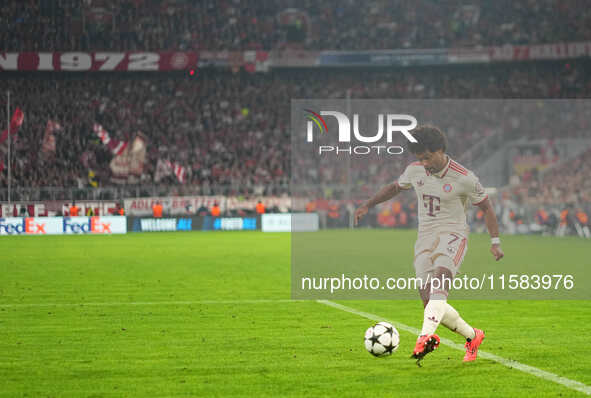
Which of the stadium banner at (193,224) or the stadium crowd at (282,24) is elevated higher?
the stadium crowd at (282,24)

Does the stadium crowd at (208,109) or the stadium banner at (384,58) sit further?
the stadium banner at (384,58)

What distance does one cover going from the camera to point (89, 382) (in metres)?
7.45

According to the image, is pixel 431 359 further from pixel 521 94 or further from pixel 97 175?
pixel 521 94

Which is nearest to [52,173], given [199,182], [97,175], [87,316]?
[97,175]

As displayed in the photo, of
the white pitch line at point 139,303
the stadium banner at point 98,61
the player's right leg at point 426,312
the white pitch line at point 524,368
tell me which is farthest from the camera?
the stadium banner at point 98,61

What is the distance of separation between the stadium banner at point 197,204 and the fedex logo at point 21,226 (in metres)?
5.05

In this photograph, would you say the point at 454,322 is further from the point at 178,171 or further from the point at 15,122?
the point at 15,122

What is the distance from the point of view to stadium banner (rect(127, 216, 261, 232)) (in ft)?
138

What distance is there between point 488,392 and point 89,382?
11.2 feet

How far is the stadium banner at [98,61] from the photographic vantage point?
168 feet

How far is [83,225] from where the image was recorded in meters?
39.3

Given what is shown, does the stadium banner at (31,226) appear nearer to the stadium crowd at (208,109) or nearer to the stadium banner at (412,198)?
the stadium crowd at (208,109)

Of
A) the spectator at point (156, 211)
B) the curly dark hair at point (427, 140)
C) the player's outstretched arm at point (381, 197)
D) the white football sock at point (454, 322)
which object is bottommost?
the white football sock at point (454, 322)

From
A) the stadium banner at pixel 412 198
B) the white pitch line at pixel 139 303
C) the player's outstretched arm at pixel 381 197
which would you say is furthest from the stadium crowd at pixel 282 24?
the player's outstretched arm at pixel 381 197
